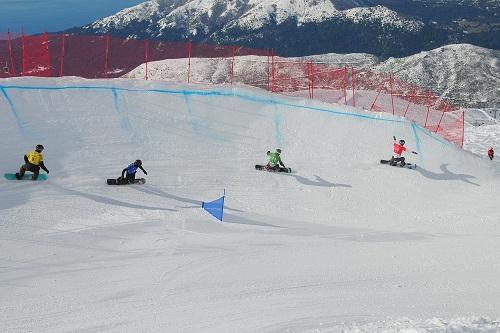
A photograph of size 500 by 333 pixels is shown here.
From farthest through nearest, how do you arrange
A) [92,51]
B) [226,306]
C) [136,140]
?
[92,51]
[136,140]
[226,306]

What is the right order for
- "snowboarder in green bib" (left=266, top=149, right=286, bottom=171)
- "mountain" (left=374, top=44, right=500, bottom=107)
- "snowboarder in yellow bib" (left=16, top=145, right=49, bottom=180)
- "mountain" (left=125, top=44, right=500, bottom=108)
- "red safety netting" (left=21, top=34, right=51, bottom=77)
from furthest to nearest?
"mountain" (left=374, top=44, right=500, bottom=107) → "mountain" (left=125, top=44, right=500, bottom=108) → "red safety netting" (left=21, top=34, right=51, bottom=77) → "snowboarder in green bib" (left=266, top=149, right=286, bottom=171) → "snowboarder in yellow bib" (left=16, top=145, right=49, bottom=180)

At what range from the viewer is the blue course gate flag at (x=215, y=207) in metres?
15.4

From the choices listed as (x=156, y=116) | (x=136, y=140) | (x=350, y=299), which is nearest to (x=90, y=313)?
(x=350, y=299)

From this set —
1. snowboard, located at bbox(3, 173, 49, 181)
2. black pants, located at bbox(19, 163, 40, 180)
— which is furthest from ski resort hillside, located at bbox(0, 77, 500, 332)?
black pants, located at bbox(19, 163, 40, 180)

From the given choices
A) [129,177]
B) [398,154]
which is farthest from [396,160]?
[129,177]

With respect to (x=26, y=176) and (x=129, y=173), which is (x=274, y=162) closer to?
(x=129, y=173)

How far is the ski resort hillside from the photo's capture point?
33.8 feet

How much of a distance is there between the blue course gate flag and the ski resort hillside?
23cm

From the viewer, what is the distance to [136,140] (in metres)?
20.9

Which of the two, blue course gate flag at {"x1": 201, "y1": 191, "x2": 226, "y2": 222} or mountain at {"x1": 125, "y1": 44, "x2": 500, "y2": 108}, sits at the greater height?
mountain at {"x1": 125, "y1": 44, "x2": 500, "y2": 108}

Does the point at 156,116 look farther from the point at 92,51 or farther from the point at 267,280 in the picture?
the point at 267,280

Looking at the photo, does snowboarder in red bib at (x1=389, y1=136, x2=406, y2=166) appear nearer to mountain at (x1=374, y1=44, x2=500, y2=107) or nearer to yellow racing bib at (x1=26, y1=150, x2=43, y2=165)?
yellow racing bib at (x1=26, y1=150, x2=43, y2=165)

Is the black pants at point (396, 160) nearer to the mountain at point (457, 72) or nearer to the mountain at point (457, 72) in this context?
the mountain at point (457, 72)

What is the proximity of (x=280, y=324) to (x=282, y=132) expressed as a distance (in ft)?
45.3
